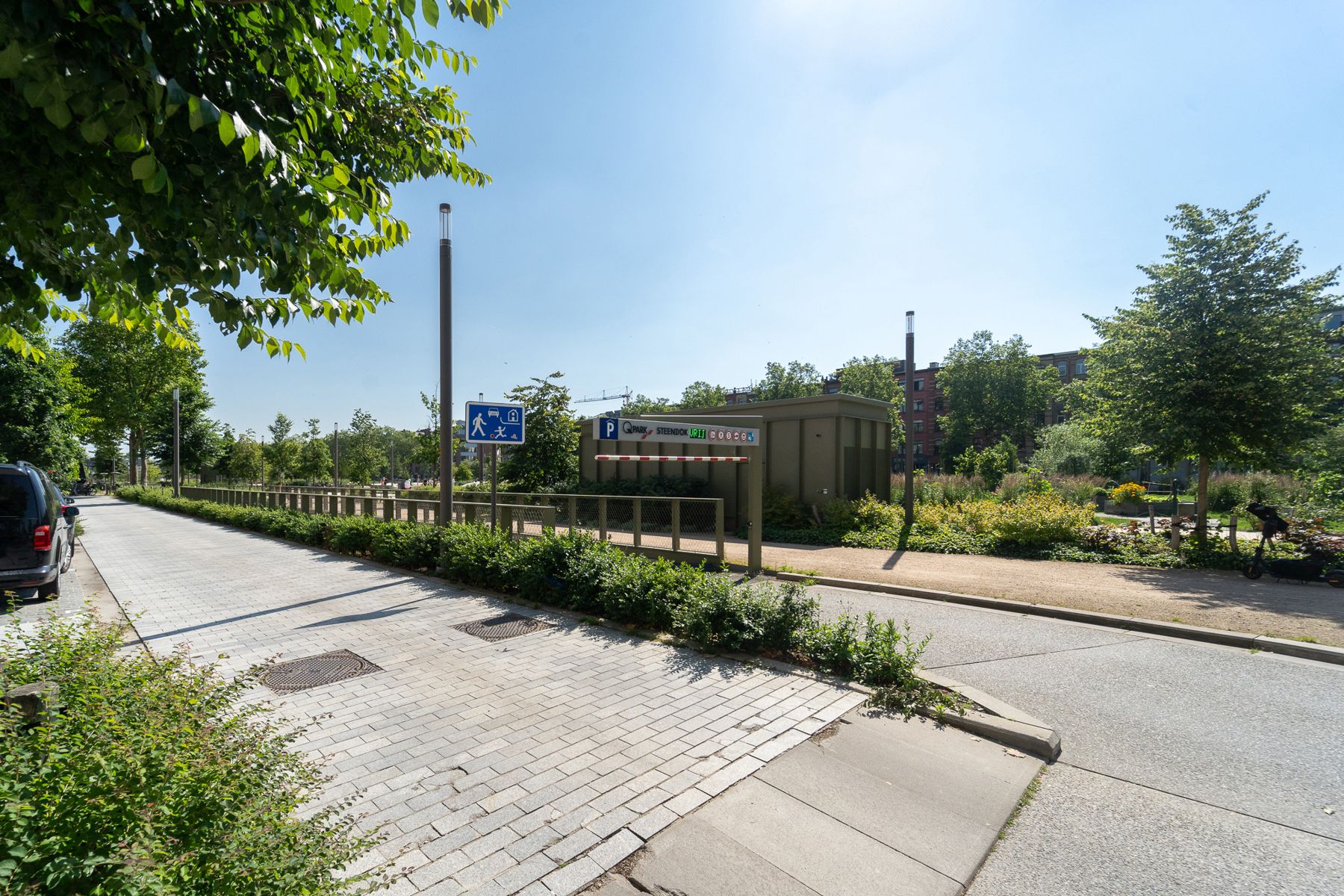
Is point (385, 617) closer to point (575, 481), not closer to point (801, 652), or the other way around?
point (801, 652)

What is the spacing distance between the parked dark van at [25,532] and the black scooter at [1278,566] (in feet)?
57.0

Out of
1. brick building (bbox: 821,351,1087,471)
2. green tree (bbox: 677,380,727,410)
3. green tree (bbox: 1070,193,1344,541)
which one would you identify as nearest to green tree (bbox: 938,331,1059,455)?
brick building (bbox: 821,351,1087,471)

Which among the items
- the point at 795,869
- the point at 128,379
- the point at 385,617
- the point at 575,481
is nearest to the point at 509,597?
the point at 385,617

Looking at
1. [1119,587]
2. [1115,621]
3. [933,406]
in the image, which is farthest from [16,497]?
[933,406]

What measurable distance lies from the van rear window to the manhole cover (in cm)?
556

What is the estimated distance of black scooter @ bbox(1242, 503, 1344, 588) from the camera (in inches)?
356

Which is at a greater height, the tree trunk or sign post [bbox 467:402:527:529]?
sign post [bbox 467:402:527:529]

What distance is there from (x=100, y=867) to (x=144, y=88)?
262cm

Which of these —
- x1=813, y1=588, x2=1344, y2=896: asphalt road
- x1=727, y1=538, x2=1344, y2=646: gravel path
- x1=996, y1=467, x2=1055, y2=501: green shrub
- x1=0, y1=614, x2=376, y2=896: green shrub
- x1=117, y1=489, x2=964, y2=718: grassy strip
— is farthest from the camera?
x1=996, y1=467, x2=1055, y2=501: green shrub

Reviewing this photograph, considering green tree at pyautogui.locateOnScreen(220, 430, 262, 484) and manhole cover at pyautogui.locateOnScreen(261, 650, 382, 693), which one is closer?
manhole cover at pyautogui.locateOnScreen(261, 650, 382, 693)

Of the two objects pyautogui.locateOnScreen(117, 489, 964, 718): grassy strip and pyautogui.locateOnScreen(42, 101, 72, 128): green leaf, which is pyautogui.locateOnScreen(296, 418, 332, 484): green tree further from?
pyautogui.locateOnScreen(42, 101, 72, 128): green leaf

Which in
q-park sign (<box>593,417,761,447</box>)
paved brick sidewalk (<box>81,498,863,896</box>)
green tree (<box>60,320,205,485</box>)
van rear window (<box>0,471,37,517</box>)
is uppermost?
green tree (<box>60,320,205,485</box>)

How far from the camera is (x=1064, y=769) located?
12.2 feet

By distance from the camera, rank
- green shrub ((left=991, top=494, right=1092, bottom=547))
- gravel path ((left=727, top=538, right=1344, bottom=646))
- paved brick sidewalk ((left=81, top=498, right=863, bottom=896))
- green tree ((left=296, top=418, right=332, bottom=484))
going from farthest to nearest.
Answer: green tree ((left=296, top=418, right=332, bottom=484))
green shrub ((left=991, top=494, right=1092, bottom=547))
gravel path ((left=727, top=538, right=1344, bottom=646))
paved brick sidewalk ((left=81, top=498, right=863, bottom=896))
